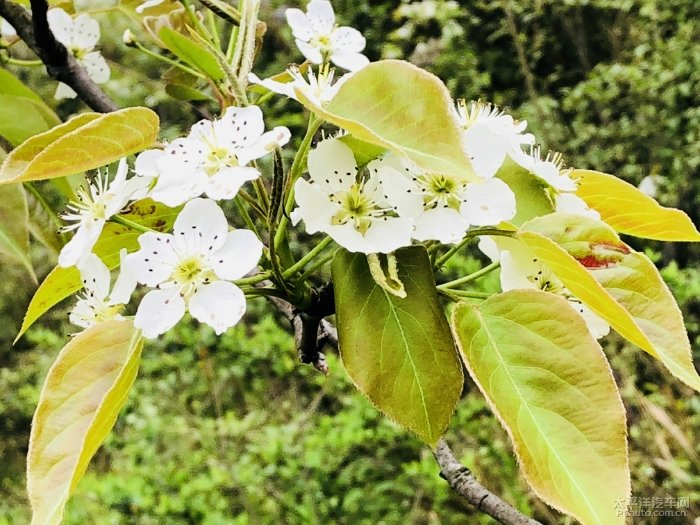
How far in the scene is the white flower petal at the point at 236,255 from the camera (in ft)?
1.30

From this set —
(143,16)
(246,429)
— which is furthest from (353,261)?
(246,429)

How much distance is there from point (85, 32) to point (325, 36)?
0.35m

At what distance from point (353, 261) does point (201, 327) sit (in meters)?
1.87

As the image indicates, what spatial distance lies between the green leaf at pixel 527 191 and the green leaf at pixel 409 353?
0.25 ft

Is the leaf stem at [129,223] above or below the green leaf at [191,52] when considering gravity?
below

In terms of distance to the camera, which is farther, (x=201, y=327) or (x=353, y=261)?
(x=201, y=327)

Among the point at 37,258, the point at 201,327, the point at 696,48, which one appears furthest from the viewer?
the point at 37,258

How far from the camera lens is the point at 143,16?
0.68 meters

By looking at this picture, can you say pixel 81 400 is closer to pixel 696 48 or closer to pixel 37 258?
pixel 696 48

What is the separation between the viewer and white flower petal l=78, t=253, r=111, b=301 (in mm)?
412

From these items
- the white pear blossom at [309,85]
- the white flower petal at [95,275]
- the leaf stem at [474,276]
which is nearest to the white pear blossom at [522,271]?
the leaf stem at [474,276]

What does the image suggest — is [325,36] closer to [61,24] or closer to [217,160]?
[217,160]

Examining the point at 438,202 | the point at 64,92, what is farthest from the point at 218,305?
the point at 64,92

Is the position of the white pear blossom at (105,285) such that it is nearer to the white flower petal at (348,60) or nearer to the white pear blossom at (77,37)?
the white flower petal at (348,60)
